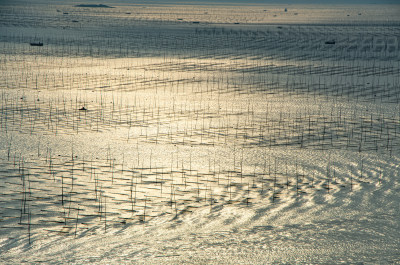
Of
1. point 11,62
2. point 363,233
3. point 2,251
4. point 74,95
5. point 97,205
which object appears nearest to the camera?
point 2,251

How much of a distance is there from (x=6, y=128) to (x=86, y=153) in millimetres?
2631

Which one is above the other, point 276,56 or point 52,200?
point 276,56

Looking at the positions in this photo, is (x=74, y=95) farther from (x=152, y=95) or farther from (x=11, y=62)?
(x=11, y=62)

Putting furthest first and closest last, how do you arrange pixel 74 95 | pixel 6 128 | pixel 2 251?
pixel 74 95 < pixel 6 128 < pixel 2 251

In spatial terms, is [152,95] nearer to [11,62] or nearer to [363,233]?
[11,62]

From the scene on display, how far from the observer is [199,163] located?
29.3 feet

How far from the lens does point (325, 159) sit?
9.39 m

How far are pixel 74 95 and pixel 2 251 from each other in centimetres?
908

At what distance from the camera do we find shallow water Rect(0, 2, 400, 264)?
6.08 m

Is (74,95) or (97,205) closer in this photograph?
(97,205)

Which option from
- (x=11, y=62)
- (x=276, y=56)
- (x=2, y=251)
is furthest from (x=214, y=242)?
(x=276, y=56)

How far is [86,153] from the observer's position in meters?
9.38

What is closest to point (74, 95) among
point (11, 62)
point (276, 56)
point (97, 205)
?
point (11, 62)

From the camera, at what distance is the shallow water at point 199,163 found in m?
6.08
